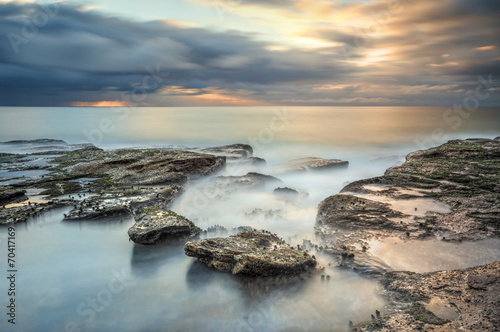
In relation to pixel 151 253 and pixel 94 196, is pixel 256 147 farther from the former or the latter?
pixel 151 253

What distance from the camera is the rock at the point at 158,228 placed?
14.9 metres

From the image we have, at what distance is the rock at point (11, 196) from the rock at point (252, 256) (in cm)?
1327

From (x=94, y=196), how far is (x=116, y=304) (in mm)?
11351

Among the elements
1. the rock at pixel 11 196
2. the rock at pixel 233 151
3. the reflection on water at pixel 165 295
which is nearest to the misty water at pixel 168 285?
the reflection on water at pixel 165 295

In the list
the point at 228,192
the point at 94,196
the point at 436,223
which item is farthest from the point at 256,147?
the point at 436,223

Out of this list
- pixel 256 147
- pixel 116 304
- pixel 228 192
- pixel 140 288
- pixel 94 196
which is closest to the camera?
pixel 116 304

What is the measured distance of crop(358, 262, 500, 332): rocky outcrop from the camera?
8.38 metres

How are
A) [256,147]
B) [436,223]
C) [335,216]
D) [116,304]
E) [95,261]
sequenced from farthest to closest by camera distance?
[256,147] → [335,216] → [436,223] → [95,261] → [116,304]

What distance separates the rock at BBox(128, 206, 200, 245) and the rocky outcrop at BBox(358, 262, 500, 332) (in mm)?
9515

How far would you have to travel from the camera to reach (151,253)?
14383mm

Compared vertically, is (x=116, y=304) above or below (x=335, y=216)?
below

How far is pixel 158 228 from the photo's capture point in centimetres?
1512

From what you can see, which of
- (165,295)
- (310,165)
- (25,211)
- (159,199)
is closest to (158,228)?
(165,295)

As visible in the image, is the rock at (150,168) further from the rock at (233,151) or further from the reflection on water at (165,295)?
the reflection on water at (165,295)
